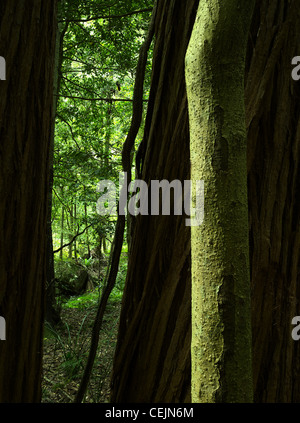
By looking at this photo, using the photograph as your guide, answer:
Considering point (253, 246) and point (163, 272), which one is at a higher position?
point (253, 246)

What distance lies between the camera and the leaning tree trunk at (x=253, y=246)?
1506mm

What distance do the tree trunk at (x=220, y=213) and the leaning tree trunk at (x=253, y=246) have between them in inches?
30.7

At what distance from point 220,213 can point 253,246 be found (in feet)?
2.76

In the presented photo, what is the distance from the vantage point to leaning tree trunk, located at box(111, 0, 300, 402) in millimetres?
1506

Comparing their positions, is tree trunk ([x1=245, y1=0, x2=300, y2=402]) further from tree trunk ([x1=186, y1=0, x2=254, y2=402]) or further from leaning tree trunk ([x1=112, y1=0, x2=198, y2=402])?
tree trunk ([x1=186, y1=0, x2=254, y2=402])

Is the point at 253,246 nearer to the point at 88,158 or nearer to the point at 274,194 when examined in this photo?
A: the point at 274,194

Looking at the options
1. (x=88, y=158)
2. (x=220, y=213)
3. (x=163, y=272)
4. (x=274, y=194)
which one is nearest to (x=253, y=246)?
(x=274, y=194)

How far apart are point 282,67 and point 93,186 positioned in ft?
15.7

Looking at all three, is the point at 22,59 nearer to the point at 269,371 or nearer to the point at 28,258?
the point at 28,258

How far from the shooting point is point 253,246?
1.52m

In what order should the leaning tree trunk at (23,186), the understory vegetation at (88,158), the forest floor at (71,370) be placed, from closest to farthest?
the leaning tree trunk at (23,186) < the forest floor at (71,370) < the understory vegetation at (88,158)

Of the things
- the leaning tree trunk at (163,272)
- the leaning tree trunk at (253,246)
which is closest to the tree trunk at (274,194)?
the leaning tree trunk at (253,246)

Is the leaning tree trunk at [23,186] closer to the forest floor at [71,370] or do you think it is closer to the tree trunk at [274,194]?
the tree trunk at [274,194]
